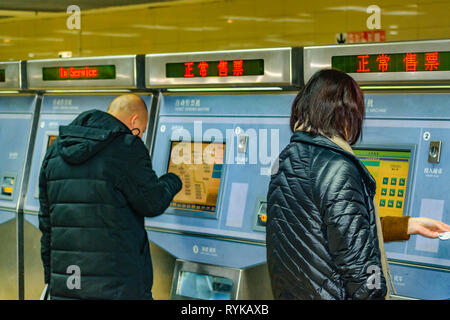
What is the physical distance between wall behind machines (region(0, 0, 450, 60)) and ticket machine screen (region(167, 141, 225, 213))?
8.74 ft

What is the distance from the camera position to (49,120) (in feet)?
12.2

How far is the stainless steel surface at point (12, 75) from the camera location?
3.62m

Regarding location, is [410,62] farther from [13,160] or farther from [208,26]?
[208,26]

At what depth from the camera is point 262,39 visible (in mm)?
5617

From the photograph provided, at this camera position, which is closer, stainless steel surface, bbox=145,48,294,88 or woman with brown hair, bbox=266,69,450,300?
woman with brown hair, bbox=266,69,450,300

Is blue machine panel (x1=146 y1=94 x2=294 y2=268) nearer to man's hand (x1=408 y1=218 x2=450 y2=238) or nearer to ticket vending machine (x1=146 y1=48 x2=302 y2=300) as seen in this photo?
ticket vending machine (x1=146 y1=48 x2=302 y2=300)

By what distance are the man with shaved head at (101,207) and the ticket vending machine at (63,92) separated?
76 cm

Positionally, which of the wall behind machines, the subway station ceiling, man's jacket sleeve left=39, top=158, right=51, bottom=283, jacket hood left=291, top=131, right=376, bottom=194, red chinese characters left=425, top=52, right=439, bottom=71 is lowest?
man's jacket sleeve left=39, top=158, right=51, bottom=283

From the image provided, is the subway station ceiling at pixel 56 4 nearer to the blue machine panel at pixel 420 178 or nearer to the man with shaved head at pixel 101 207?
the man with shaved head at pixel 101 207

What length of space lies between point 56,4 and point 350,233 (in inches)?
199

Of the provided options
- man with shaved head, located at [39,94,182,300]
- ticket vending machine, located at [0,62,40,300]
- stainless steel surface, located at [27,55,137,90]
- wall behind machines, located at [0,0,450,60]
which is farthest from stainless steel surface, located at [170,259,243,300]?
wall behind machines, located at [0,0,450,60]

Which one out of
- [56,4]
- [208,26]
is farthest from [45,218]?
[56,4]

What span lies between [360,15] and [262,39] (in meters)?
0.99

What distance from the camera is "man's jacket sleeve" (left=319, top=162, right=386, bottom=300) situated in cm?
169
